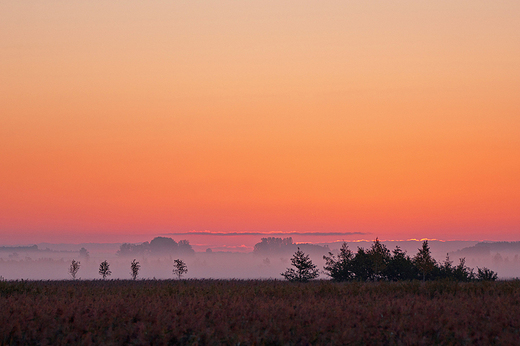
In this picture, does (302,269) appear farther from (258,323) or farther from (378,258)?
(258,323)

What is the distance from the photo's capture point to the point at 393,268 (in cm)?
5425

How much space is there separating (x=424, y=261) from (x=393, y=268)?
336 cm

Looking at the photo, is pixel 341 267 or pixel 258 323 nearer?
pixel 258 323

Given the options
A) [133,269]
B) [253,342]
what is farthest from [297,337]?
[133,269]

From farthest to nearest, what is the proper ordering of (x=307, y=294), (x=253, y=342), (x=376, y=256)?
(x=376, y=256)
(x=307, y=294)
(x=253, y=342)

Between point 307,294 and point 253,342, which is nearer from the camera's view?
point 253,342

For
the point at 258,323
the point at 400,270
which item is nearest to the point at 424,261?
the point at 400,270

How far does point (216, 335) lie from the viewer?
17000mm

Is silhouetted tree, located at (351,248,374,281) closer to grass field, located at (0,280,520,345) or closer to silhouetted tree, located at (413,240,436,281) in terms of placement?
silhouetted tree, located at (413,240,436,281)

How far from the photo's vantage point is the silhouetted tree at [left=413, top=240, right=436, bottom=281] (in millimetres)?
52594

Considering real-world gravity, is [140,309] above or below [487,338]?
above

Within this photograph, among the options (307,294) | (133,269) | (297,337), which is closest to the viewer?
(297,337)

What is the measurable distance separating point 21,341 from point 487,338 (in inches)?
601

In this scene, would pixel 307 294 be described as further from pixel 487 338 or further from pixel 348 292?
pixel 487 338
